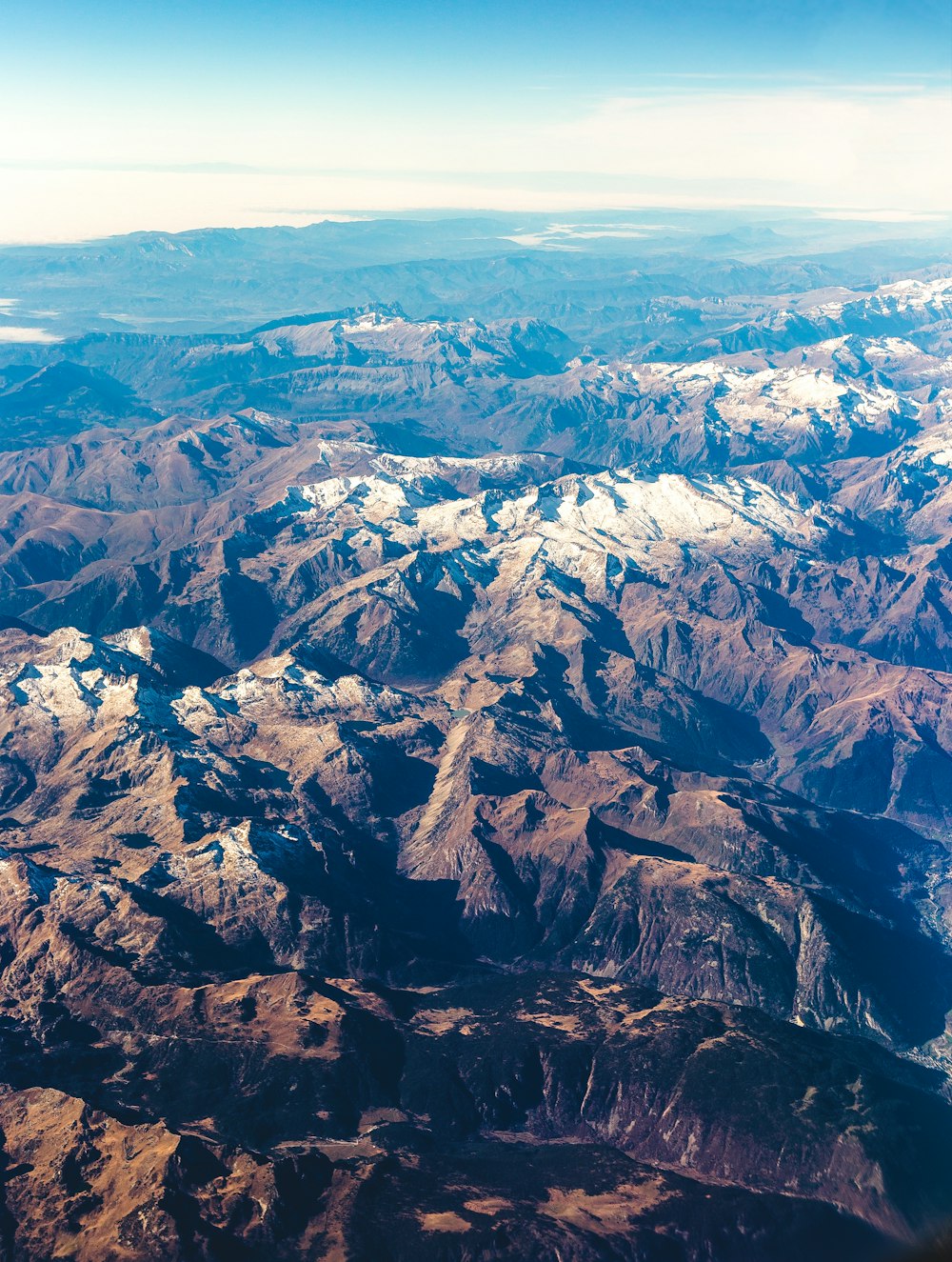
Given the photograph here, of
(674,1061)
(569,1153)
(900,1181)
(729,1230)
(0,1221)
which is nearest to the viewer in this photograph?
(0,1221)

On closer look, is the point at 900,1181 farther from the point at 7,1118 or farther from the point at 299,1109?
the point at 7,1118

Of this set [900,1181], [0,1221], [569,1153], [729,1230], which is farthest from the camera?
[569,1153]

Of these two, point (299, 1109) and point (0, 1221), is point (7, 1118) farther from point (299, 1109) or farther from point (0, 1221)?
point (299, 1109)

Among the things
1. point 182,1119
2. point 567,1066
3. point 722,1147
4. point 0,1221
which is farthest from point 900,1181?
point 0,1221

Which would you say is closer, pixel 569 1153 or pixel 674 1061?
pixel 569 1153

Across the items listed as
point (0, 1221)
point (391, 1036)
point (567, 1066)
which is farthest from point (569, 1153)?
point (0, 1221)

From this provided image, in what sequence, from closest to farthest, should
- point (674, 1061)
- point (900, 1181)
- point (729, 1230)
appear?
1. point (729, 1230)
2. point (900, 1181)
3. point (674, 1061)

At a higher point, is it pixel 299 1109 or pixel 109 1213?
pixel 109 1213

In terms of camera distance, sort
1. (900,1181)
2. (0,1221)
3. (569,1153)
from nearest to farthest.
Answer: (0,1221), (900,1181), (569,1153)

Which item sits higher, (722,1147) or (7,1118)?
(7,1118)
